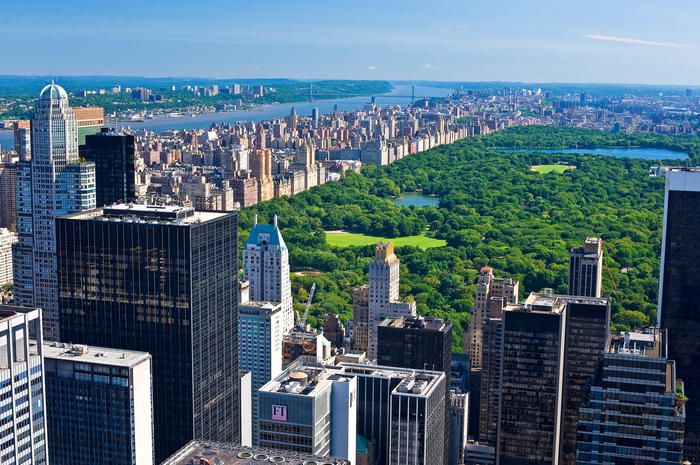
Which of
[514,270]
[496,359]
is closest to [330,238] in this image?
[514,270]

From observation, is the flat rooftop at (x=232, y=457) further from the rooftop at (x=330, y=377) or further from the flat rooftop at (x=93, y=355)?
the rooftop at (x=330, y=377)

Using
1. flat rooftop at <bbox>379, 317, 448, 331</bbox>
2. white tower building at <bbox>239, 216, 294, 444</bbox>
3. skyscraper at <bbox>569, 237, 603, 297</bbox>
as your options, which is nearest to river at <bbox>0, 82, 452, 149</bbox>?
white tower building at <bbox>239, 216, 294, 444</bbox>

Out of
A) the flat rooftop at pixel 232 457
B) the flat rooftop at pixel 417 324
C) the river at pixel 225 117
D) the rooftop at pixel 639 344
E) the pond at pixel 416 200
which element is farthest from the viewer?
the river at pixel 225 117

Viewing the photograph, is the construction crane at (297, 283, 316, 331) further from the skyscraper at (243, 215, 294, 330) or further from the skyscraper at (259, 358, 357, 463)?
the skyscraper at (259, 358, 357, 463)

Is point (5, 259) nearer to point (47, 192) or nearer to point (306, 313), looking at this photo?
point (306, 313)

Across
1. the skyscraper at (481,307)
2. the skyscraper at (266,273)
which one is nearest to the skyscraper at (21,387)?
the skyscraper at (481,307)
